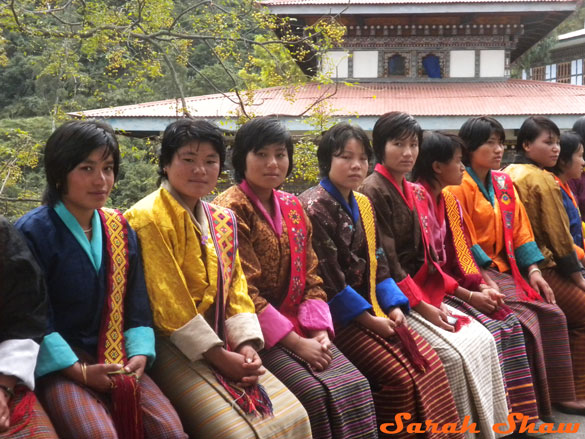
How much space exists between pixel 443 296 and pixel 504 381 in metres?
0.55

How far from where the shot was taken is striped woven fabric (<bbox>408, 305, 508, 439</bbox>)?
310 cm

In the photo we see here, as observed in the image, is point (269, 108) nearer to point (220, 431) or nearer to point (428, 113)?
point (428, 113)

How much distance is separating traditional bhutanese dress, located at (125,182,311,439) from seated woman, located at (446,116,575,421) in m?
1.88

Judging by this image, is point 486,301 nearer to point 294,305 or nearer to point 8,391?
point 294,305

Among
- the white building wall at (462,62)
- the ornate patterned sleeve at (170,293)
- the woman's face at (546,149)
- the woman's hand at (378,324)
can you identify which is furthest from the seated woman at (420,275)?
the white building wall at (462,62)

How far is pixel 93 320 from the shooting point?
2.36m

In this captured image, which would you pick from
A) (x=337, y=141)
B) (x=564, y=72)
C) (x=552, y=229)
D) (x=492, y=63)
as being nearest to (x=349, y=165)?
(x=337, y=141)

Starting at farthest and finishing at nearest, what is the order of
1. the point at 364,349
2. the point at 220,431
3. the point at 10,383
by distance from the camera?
the point at 364,349, the point at 220,431, the point at 10,383

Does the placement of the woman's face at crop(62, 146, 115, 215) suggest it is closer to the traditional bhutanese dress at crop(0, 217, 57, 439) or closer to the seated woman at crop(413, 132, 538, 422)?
the traditional bhutanese dress at crop(0, 217, 57, 439)

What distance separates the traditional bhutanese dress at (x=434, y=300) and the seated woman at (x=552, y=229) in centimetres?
91

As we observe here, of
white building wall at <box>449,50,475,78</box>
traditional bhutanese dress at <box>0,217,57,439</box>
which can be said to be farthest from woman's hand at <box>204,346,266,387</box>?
white building wall at <box>449,50,475,78</box>

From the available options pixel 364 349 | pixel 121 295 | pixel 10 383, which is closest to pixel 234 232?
pixel 121 295

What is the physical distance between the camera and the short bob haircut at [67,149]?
2332mm

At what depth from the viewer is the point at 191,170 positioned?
8.70 ft
